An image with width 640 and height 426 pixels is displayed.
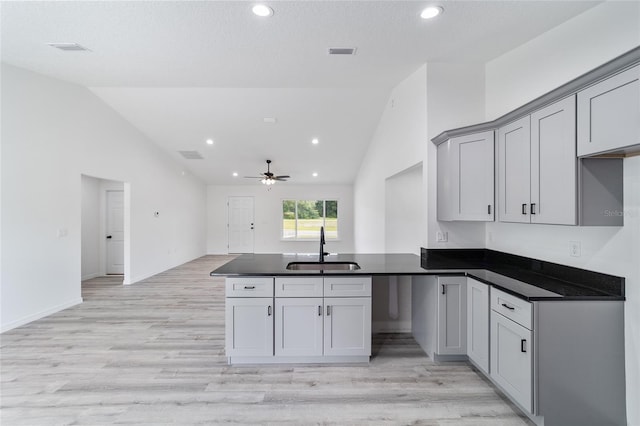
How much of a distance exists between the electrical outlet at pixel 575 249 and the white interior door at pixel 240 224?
8433 millimetres

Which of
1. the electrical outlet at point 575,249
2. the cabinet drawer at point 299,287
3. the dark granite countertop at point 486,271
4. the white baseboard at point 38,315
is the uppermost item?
the electrical outlet at point 575,249

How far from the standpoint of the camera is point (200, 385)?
2363 millimetres

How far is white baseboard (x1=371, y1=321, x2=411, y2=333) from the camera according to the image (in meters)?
3.37

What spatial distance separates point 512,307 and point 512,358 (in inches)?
14.0

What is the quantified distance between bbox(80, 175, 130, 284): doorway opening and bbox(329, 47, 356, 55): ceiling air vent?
5563 millimetres

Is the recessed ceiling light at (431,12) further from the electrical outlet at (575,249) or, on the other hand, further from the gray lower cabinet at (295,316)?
the gray lower cabinet at (295,316)

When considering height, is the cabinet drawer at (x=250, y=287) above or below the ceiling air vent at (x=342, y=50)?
below

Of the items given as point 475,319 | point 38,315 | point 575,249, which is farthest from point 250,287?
point 38,315

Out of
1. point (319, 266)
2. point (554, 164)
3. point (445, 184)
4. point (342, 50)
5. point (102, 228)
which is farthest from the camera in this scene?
point (102, 228)

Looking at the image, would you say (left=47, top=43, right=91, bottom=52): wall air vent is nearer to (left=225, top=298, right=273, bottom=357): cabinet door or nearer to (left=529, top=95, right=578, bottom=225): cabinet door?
(left=225, top=298, right=273, bottom=357): cabinet door

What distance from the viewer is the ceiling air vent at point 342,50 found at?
9.23 feet

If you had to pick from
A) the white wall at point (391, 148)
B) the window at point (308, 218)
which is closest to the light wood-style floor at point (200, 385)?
the white wall at point (391, 148)

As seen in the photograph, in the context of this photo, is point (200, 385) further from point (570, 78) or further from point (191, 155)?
point (191, 155)

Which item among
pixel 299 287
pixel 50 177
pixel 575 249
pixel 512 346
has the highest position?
pixel 50 177
